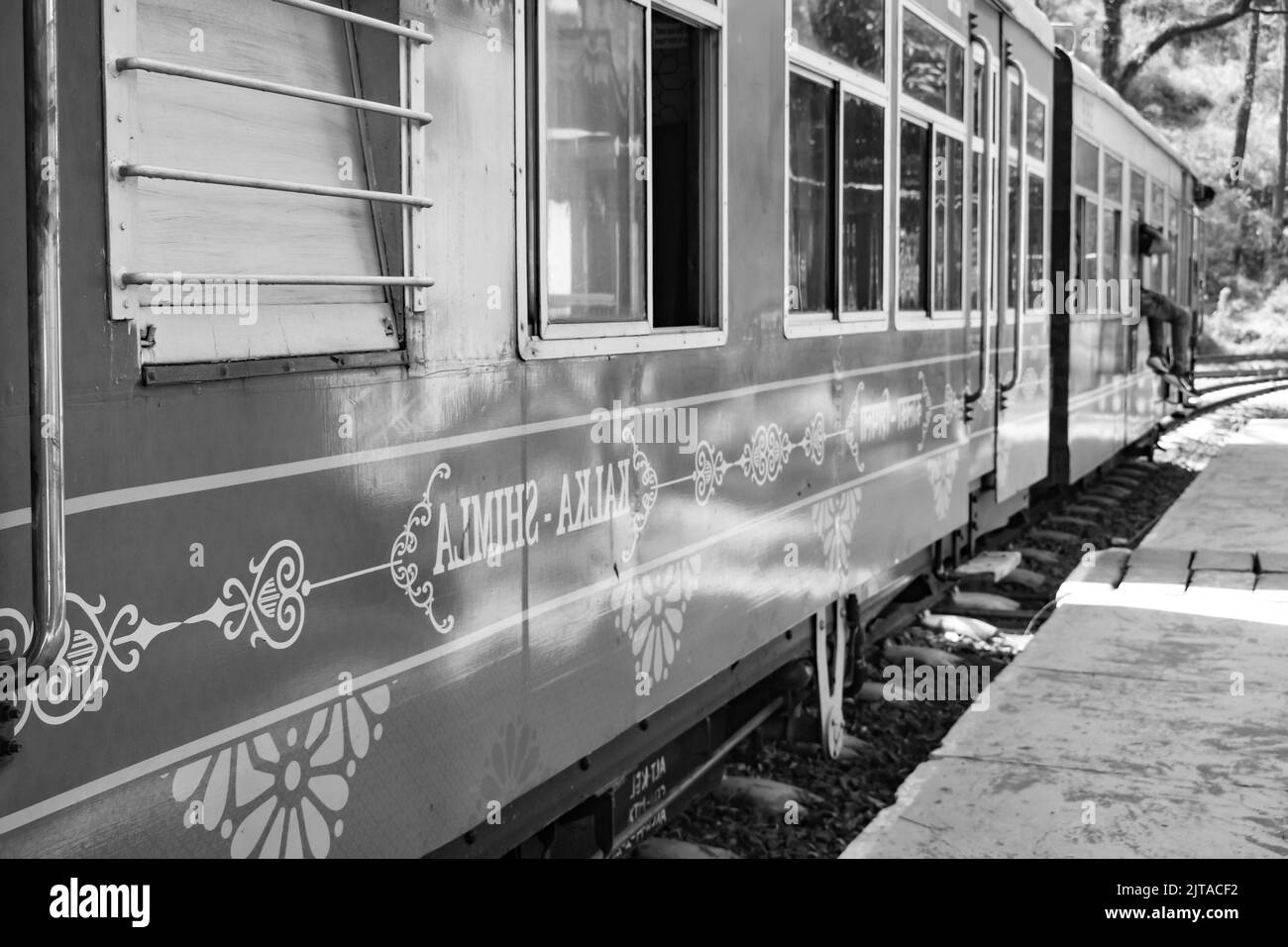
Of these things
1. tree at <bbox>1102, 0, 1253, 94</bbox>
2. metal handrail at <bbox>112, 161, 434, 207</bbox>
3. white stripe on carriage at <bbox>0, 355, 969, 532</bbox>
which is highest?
tree at <bbox>1102, 0, 1253, 94</bbox>

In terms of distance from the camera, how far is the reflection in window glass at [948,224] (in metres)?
6.66

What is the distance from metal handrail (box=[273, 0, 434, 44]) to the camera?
240cm

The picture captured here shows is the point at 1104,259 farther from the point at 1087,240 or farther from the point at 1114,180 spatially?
the point at 1087,240

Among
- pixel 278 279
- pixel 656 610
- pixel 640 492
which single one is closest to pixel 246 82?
pixel 278 279

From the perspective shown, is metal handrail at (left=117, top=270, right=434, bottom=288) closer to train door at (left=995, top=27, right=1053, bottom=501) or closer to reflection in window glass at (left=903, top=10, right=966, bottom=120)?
reflection in window glass at (left=903, top=10, right=966, bottom=120)

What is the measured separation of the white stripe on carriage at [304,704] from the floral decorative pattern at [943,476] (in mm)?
2564

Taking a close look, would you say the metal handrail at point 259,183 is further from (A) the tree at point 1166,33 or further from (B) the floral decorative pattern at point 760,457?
(A) the tree at point 1166,33

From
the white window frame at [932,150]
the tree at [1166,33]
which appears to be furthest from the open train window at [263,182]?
the tree at [1166,33]

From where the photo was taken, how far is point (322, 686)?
2.53 metres

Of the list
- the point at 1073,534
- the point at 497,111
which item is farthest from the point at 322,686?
the point at 1073,534

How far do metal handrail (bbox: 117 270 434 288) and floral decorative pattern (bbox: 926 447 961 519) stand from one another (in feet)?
14.3

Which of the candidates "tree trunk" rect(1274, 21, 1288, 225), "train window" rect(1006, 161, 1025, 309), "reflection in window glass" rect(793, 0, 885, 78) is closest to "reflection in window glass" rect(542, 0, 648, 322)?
"reflection in window glass" rect(793, 0, 885, 78)

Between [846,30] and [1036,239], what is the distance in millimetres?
4320
